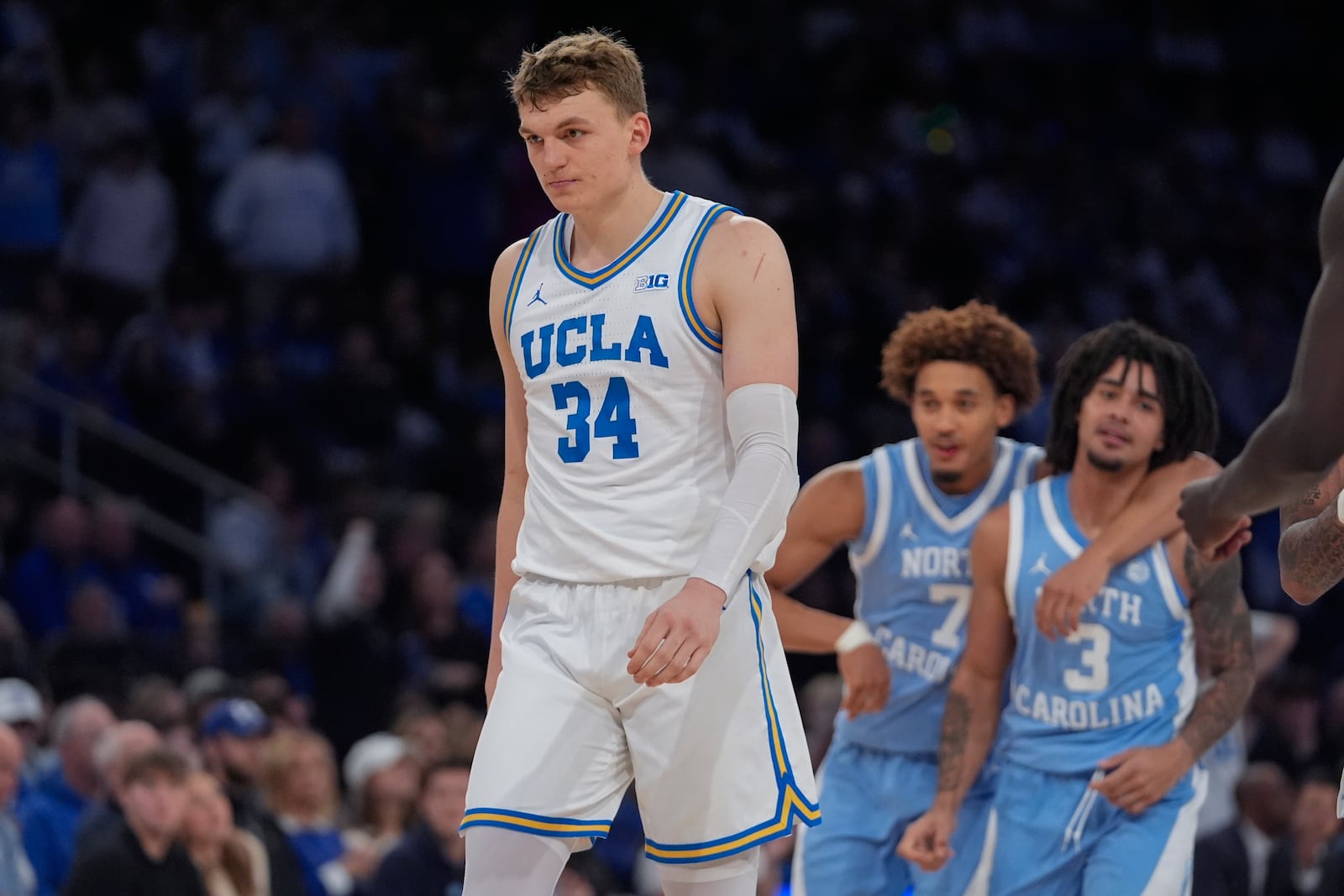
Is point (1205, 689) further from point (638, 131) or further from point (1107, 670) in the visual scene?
point (638, 131)

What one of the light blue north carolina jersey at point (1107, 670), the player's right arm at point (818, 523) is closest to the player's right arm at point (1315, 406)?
the light blue north carolina jersey at point (1107, 670)

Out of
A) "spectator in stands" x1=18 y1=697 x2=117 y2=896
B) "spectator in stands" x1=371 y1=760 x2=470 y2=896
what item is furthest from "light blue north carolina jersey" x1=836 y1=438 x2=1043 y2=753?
"spectator in stands" x1=18 y1=697 x2=117 y2=896

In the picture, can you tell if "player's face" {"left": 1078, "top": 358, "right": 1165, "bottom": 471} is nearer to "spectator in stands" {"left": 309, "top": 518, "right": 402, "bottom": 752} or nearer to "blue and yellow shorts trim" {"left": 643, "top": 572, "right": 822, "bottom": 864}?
"blue and yellow shorts trim" {"left": 643, "top": 572, "right": 822, "bottom": 864}

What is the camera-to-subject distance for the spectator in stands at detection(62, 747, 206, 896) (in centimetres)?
659

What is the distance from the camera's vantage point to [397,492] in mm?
11031

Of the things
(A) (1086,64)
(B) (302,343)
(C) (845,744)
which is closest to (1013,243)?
(A) (1086,64)

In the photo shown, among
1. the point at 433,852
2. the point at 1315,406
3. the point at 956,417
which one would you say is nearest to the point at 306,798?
the point at 433,852

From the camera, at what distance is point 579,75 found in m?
4.04

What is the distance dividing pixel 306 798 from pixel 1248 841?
4.34 metres

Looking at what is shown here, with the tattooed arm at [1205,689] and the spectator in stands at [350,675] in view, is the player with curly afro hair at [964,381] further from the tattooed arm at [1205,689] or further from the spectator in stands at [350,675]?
the spectator in stands at [350,675]

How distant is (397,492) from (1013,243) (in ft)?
19.4

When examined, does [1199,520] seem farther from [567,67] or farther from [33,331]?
[33,331]

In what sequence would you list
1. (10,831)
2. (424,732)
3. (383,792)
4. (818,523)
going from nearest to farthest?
(818,523)
(10,831)
(383,792)
(424,732)

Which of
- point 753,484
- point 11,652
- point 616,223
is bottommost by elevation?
point 11,652
